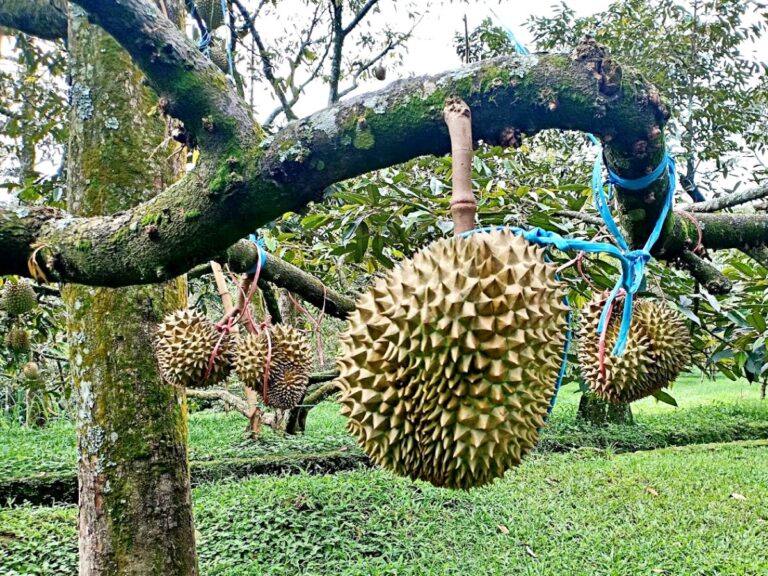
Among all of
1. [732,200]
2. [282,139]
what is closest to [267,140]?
[282,139]

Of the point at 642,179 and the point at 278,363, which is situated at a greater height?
the point at 642,179

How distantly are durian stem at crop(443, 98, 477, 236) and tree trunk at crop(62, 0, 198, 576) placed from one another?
1.52 m

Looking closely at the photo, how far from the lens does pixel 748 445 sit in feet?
24.7

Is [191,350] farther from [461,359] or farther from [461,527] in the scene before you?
[461,527]

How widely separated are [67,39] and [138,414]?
160cm

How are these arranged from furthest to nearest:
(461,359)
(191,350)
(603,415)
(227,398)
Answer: (603,415) → (227,398) → (191,350) → (461,359)

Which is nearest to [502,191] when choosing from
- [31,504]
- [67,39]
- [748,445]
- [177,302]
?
[177,302]

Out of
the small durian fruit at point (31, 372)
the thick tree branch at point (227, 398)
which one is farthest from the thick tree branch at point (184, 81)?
the small durian fruit at point (31, 372)

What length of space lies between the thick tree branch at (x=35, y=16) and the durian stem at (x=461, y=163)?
2.20 metres

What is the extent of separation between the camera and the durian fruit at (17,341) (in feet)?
14.2

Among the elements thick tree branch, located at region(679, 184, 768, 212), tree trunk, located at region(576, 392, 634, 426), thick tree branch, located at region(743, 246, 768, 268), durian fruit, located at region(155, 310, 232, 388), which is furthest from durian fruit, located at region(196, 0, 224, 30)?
tree trunk, located at region(576, 392, 634, 426)

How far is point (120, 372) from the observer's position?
77.7 inches

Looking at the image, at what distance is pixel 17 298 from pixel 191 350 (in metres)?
2.16

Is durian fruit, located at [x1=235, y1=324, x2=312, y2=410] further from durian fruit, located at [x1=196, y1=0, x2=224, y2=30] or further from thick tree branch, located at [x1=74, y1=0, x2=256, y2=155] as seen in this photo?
durian fruit, located at [x1=196, y1=0, x2=224, y2=30]
